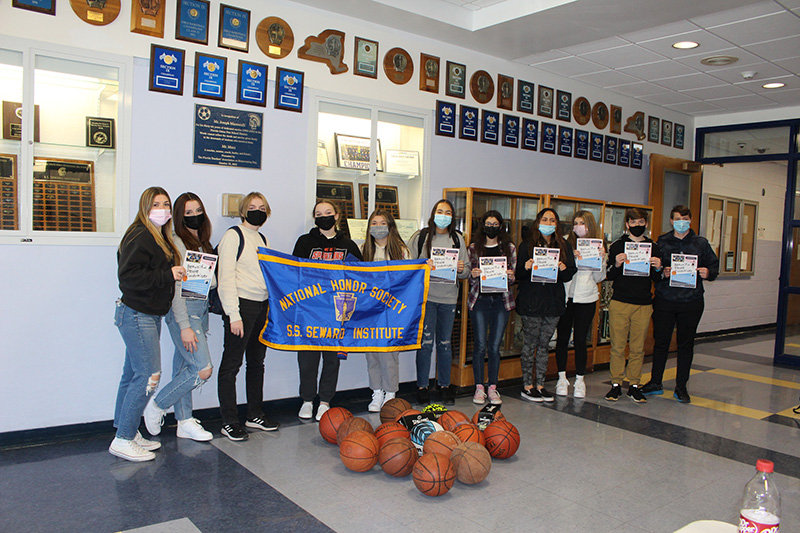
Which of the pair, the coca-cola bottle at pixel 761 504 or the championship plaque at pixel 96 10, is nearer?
the coca-cola bottle at pixel 761 504

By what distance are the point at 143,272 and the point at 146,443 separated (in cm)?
114

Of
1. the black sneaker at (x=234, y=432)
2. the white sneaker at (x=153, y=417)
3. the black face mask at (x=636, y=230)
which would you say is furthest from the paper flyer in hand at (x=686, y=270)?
the white sneaker at (x=153, y=417)

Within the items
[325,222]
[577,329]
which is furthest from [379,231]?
[577,329]

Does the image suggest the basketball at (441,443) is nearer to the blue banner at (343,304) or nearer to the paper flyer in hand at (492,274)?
the blue banner at (343,304)

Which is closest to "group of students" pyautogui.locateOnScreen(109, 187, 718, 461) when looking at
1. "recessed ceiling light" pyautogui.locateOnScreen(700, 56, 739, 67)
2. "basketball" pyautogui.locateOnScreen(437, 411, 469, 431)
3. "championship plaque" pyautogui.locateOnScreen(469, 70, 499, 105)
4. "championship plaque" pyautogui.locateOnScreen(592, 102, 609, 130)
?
"basketball" pyautogui.locateOnScreen(437, 411, 469, 431)

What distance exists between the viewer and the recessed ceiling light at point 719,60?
6.10m

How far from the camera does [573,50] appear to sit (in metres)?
5.97

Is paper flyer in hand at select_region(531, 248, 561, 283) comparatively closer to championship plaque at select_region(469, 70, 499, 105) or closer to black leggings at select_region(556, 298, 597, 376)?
black leggings at select_region(556, 298, 597, 376)

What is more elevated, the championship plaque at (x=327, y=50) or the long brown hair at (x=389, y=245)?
the championship plaque at (x=327, y=50)

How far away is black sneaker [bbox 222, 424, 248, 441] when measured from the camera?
399 centimetres

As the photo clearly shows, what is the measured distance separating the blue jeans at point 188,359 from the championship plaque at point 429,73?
2974mm

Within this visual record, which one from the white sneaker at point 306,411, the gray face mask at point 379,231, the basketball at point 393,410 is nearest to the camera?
the basketball at point 393,410

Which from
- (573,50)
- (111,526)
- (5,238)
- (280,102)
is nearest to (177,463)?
(111,526)

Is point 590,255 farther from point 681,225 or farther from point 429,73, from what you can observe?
point 429,73
